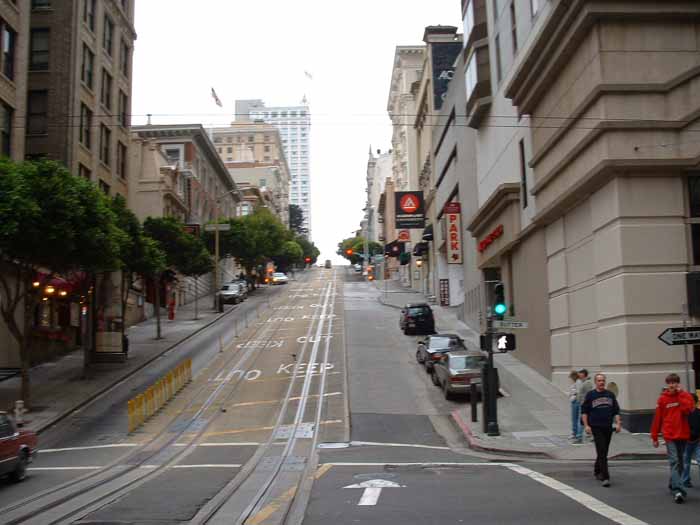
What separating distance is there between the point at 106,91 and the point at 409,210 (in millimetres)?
30190

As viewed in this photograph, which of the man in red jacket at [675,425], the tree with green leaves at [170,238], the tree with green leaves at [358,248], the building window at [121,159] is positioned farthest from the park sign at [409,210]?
the tree with green leaves at [358,248]

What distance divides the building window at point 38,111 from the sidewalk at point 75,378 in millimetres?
11720

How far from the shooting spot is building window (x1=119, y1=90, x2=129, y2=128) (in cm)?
4778

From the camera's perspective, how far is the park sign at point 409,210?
67438 millimetres

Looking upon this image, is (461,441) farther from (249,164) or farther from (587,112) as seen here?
(249,164)

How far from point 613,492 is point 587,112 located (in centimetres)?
1256

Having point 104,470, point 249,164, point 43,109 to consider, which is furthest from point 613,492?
point 249,164

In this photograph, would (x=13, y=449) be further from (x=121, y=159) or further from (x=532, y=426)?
(x=121, y=159)

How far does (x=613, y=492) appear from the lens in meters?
11.8

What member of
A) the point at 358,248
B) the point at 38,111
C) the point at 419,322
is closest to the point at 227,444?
the point at 419,322

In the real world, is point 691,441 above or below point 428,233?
below

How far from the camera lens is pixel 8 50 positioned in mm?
33531

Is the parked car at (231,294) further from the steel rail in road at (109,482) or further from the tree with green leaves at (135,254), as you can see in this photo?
the steel rail in road at (109,482)

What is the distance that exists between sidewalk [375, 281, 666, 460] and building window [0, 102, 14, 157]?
2190 centimetres
